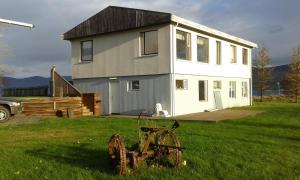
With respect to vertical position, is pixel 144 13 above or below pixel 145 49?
above

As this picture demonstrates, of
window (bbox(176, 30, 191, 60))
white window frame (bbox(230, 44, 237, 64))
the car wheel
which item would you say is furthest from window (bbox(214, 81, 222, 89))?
the car wheel

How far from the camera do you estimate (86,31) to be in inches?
992

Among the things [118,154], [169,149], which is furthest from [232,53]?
[118,154]

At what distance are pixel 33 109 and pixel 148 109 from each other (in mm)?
6421

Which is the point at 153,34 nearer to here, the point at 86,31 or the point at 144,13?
the point at 144,13

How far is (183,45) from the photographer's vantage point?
75.0 ft

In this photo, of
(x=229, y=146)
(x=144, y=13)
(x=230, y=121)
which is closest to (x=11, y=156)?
(x=229, y=146)

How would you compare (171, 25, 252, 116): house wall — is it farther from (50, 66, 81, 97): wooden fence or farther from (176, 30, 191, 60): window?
(50, 66, 81, 97): wooden fence

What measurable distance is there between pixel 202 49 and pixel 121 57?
5.38m

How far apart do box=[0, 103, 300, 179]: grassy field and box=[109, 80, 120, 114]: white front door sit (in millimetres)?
8057

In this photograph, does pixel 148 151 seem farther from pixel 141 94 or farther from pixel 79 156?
pixel 141 94

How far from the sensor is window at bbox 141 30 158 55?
72.2 ft

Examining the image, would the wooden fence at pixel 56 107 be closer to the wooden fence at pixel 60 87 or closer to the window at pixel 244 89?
the wooden fence at pixel 60 87

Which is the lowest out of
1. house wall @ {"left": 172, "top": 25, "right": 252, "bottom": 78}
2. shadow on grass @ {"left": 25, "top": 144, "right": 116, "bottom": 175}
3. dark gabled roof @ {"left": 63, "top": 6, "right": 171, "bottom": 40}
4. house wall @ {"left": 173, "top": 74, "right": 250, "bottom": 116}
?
shadow on grass @ {"left": 25, "top": 144, "right": 116, "bottom": 175}
